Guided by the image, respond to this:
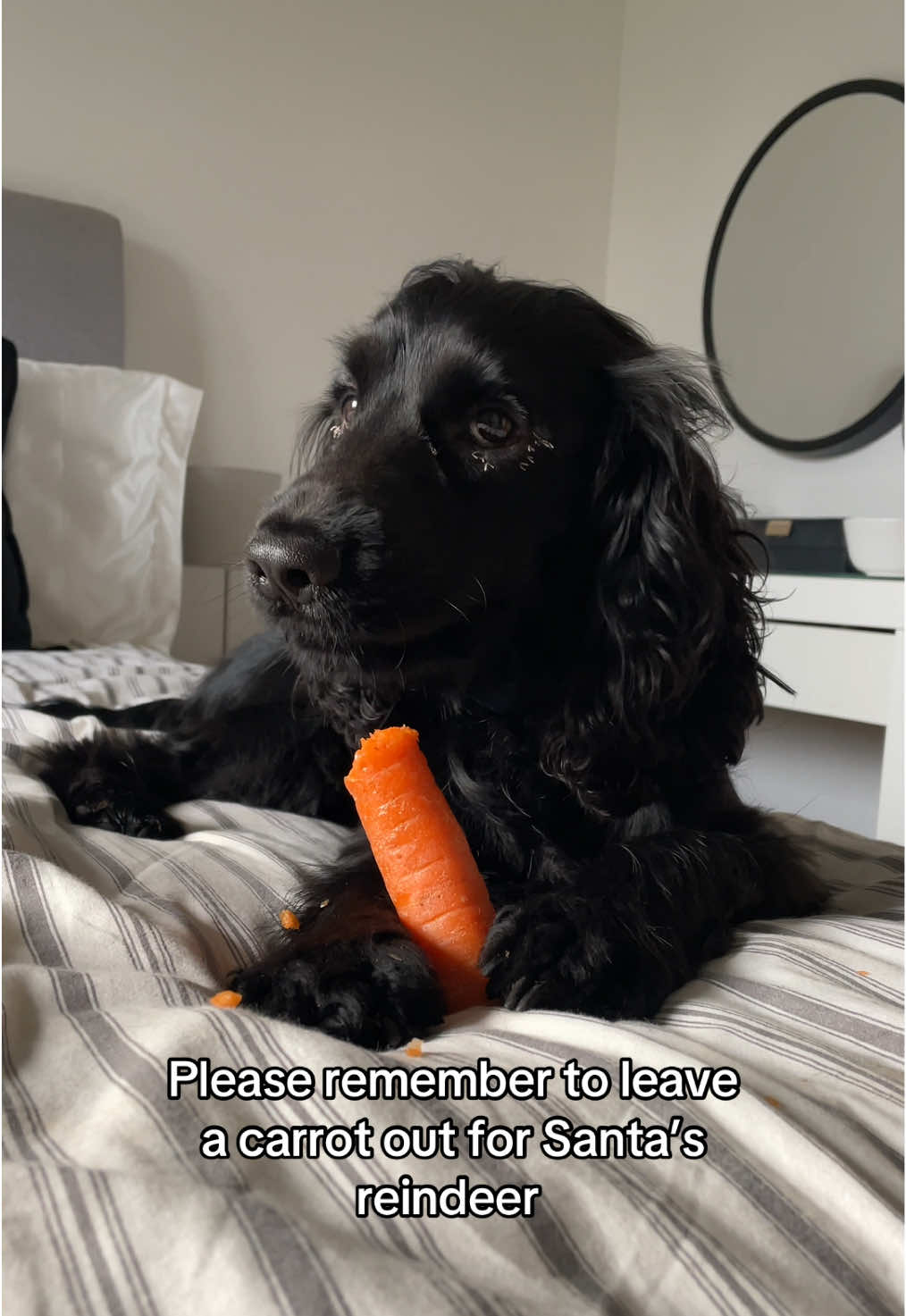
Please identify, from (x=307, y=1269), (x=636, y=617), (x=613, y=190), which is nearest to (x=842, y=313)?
(x=613, y=190)

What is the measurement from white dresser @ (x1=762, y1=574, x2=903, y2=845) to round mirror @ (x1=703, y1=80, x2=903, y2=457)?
0.91 meters

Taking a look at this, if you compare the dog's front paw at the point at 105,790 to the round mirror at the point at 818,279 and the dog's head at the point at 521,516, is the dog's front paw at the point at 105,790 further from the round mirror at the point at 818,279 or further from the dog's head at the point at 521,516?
the round mirror at the point at 818,279

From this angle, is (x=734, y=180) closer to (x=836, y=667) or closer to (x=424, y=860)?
(x=836, y=667)

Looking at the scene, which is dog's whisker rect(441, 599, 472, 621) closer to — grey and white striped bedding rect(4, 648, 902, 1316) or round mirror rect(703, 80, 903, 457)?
grey and white striped bedding rect(4, 648, 902, 1316)

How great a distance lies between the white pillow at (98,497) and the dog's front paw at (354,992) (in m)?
2.38

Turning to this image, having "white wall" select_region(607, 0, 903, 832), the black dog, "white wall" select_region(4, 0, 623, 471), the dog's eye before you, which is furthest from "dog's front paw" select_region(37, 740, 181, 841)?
"white wall" select_region(4, 0, 623, 471)

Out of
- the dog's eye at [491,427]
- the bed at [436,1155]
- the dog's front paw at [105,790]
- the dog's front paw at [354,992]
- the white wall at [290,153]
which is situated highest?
the white wall at [290,153]

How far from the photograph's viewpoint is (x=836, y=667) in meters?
2.71

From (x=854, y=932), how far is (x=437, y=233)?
4002 millimetres

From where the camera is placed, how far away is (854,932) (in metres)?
0.96

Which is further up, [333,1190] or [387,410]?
[387,410]

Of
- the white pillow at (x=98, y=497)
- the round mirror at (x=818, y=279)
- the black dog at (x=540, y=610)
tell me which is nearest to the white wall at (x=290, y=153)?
the white pillow at (x=98, y=497)

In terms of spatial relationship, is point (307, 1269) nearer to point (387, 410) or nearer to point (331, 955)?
point (331, 955)

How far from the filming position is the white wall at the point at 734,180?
11.3 feet
